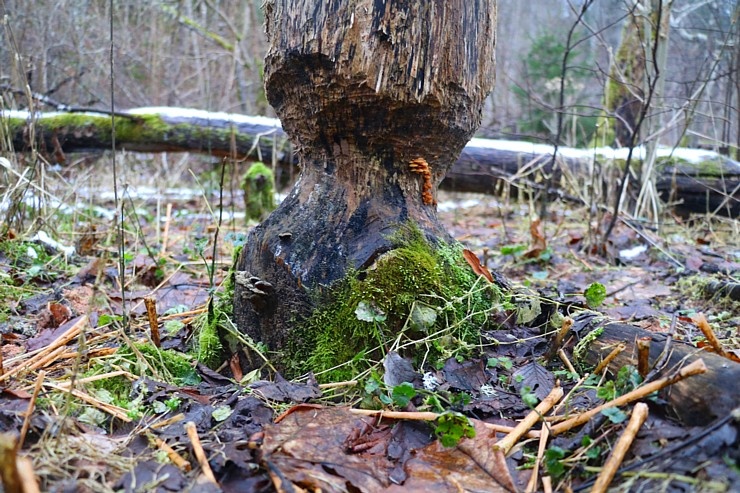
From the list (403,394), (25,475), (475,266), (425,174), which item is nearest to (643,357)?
(403,394)

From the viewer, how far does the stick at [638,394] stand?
4.28ft

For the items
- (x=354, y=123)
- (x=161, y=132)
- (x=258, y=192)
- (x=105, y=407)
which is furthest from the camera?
(x=161, y=132)

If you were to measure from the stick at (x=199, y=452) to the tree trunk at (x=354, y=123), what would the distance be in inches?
24.8

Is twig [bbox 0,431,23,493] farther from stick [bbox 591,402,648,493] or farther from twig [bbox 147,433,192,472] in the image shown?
stick [bbox 591,402,648,493]

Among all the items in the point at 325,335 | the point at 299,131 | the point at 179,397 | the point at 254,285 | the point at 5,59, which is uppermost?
the point at 5,59

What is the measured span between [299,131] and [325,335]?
82 centimetres

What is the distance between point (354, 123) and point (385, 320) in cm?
73

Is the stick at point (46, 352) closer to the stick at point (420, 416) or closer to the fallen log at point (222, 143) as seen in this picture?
the stick at point (420, 416)

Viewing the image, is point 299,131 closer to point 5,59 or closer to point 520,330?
point 520,330

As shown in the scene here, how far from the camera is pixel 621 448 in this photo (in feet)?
4.08

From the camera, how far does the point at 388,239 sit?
A: 199cm

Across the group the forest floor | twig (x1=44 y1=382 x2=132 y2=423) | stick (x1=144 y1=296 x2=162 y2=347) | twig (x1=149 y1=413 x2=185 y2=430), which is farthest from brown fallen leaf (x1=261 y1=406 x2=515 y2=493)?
stick (x1=144 y1=296 x2=162 y2=347)

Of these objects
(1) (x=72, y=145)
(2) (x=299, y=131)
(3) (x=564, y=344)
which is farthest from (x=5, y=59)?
(3) (x=564, y=344)

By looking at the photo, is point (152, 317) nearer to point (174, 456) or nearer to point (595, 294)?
point (174, 456)
